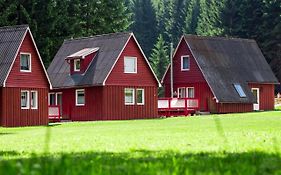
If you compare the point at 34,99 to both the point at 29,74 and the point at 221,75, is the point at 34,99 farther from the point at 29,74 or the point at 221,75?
the point at 221,75

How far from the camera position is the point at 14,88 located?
42719mm

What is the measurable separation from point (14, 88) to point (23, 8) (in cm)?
1943

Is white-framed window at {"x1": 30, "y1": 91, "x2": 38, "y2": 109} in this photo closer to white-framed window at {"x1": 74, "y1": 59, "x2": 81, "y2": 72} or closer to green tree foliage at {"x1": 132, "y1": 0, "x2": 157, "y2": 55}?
white-framed window at {"x1": 74, "y1": 59, "x2": 81, "y2": 72}

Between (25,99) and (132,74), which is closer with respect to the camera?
(25,99)

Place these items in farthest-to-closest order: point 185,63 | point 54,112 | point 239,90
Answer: point 185,63 < point 239,90 < point 54,112

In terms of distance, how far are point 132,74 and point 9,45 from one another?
34.3 feet

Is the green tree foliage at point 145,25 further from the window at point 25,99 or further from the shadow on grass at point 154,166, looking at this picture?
the shadow on grass at point 154,166

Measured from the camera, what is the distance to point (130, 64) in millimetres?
49719

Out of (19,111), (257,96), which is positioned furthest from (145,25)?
(19,111)

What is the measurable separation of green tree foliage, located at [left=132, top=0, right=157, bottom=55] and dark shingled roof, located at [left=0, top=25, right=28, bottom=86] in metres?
83.1

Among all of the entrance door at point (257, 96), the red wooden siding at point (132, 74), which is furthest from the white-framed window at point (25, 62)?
the entrance door at point (257, 96)

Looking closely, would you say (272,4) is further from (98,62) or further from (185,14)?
(185,14)

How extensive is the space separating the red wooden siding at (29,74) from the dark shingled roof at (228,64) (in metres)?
16.5

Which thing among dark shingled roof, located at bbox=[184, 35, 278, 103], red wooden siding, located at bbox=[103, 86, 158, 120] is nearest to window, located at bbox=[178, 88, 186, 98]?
dark shingled roof, located at bbox=[184, 35, 278, 103]
